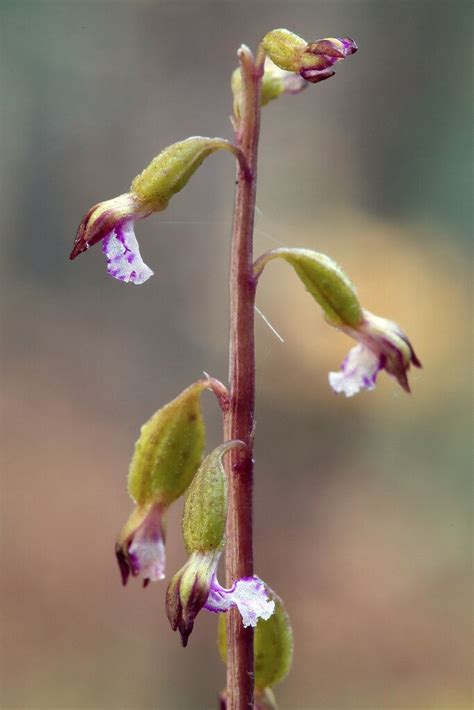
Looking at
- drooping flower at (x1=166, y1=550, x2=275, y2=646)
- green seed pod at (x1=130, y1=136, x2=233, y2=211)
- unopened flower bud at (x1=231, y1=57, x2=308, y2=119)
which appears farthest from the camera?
unopened flower bud at (x1=231, y1=57, x2=308, y2=119)

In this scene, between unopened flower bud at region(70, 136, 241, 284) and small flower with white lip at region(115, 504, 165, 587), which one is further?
small flower with white lip at region(115, 504, 165, 587)

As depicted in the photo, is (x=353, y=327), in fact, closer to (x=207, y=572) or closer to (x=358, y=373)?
(x=358, y=373)

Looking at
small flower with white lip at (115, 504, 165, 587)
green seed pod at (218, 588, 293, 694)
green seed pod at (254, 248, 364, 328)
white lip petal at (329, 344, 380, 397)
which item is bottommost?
green seed pod at (218, 588, 293, 694)

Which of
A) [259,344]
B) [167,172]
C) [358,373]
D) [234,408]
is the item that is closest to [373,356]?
[358,373]

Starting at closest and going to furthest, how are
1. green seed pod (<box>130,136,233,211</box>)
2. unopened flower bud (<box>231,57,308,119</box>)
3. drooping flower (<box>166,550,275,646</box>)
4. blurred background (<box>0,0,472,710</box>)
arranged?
drooping flower (<box>166,550,275,646</box>) < green seed pod (<box>130,136,233,211</box>) < unopened flower bud (<box>231,57,308,119</box>) < blurred background (<box>0,0,472,710</box>)

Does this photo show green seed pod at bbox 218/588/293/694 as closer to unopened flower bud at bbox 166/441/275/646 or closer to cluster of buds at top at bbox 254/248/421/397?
unopened flower bud at bbox 166/441/275/646

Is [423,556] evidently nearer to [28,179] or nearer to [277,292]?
[277,292]

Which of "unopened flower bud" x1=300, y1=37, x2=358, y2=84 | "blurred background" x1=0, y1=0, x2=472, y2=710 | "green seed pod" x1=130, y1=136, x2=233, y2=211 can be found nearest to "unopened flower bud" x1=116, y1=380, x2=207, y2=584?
"green seed pod" x1=130, y1=136, x2=233, y2=211

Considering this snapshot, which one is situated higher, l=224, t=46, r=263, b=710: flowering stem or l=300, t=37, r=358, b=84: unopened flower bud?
l=300, t=37, r=358, b=84: unopened flower bud

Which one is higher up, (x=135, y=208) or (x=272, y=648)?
(x=135, y=208)
